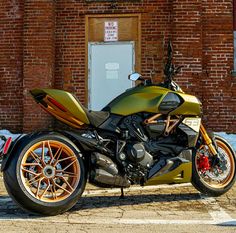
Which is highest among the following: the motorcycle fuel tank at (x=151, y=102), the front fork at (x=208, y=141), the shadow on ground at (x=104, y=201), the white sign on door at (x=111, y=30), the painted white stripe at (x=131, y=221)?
the white sign on door at (x=111, y=30)

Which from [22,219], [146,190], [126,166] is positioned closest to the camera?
[22,219]

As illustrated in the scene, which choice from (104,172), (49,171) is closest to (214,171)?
(104,172)

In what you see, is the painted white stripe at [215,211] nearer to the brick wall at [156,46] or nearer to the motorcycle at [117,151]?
the motorcycle at [117,151]

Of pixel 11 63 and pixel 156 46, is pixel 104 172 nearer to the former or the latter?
pixel 156 46

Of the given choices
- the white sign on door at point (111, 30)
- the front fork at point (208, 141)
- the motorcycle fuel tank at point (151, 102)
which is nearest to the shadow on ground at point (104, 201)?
the front fork at point (208, 141)

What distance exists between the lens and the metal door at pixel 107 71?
37.7 feet

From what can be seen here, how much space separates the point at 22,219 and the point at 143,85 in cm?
202

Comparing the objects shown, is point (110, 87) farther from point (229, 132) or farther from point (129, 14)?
point (229, 132)

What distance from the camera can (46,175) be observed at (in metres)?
4.45

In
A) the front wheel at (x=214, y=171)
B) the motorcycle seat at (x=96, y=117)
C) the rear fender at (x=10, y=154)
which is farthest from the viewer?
the front wheel at (x=214, y=171)

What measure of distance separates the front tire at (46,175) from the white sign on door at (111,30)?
285 inches

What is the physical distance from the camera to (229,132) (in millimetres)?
11305


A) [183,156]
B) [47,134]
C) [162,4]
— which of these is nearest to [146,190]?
[183,156]

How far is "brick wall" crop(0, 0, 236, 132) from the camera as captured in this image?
11023 millimetres
